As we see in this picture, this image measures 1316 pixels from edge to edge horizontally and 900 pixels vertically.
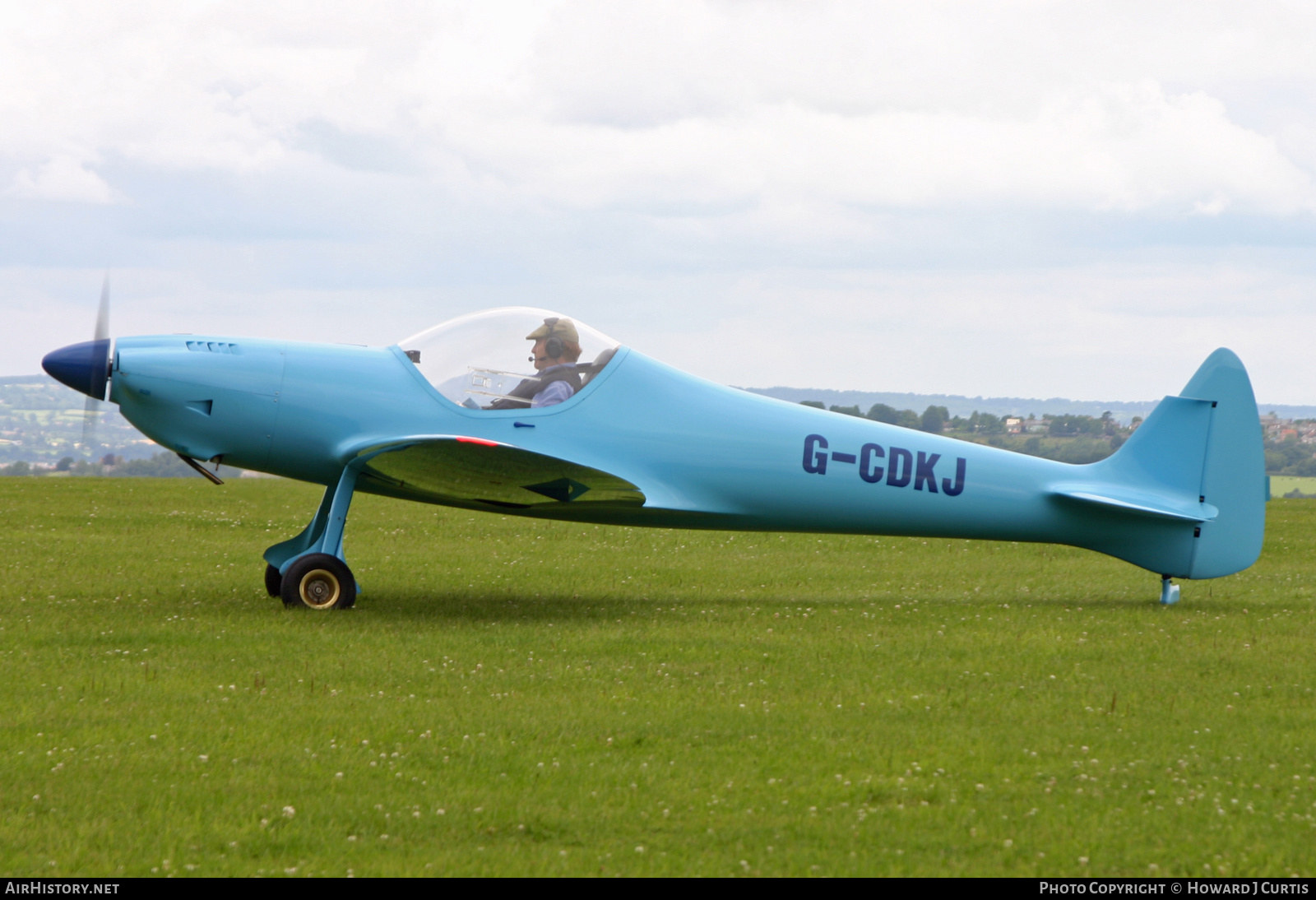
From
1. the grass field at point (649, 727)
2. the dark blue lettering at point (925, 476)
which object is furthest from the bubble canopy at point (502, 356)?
the dark blue lettering at point (925, 476)

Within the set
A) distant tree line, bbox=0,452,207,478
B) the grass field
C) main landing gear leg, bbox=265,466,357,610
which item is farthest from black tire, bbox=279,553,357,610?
distant tree line, bbox=0,452,207,478

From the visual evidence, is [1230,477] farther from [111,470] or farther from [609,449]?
[111,470]

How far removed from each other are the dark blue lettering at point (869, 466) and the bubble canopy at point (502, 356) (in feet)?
8.53

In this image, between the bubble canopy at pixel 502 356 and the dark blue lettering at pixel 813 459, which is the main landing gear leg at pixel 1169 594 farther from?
the bubble canopy at pixel 502 356

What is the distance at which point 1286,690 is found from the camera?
→ 7750 mm

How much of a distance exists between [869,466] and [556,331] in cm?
319

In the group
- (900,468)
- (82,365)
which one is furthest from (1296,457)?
(82,365)

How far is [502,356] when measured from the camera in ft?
35.0

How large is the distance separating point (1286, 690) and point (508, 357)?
261 inches

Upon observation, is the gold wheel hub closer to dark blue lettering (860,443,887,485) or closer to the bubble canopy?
the bubble canopy

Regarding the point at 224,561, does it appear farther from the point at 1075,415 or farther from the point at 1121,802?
the point at 1075,415

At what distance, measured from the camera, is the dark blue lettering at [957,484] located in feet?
37.1

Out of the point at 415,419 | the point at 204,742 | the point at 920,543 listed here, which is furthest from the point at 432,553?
the point at 204,742

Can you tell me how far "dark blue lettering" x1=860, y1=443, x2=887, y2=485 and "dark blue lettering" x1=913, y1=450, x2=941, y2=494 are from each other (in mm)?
343
